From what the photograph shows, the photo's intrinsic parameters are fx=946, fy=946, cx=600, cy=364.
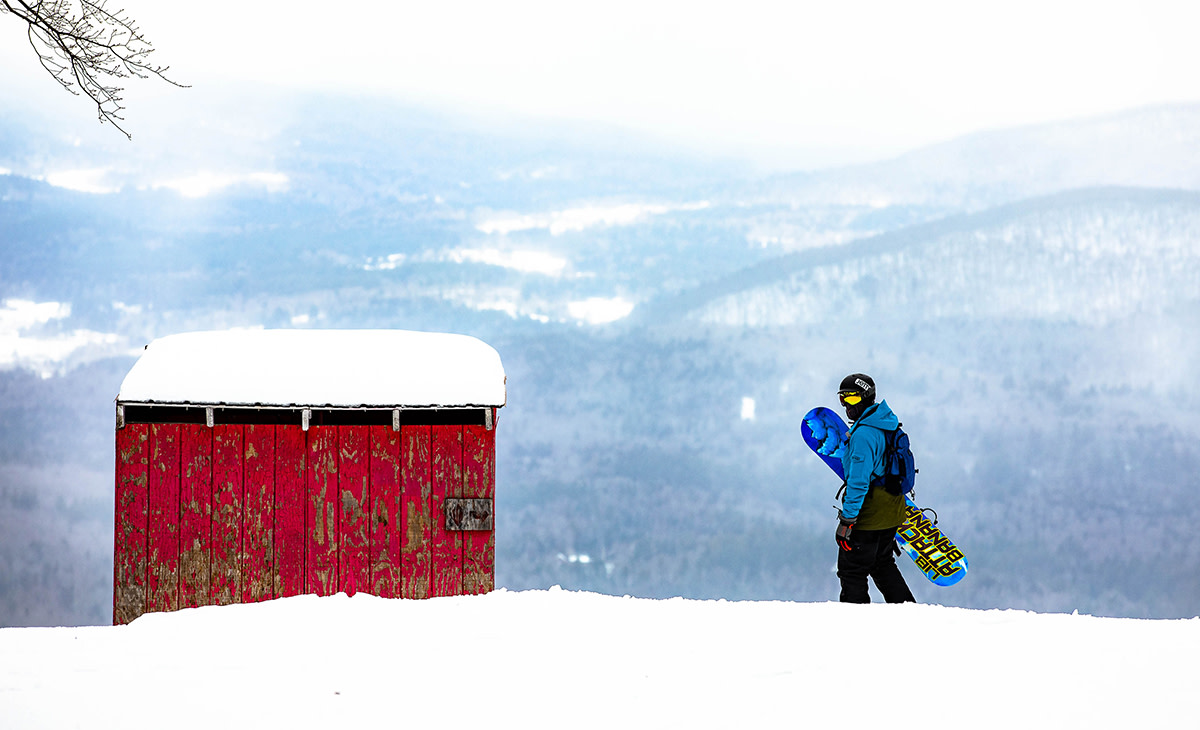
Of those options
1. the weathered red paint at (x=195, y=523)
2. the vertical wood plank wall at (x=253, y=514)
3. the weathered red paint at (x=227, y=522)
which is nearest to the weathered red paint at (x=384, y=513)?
the vertical wood plank wall at (x=253, y=514)

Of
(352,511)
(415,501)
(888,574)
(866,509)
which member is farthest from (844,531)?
(352,511)

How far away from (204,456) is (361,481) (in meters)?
1.24

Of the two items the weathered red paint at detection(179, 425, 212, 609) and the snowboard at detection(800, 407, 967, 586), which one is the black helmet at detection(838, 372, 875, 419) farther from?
the weathered red paint at detection(179, 425, 212, 609)

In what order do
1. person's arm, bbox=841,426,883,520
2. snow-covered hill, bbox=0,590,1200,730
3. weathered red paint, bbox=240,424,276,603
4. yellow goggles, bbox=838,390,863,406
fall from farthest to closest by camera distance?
weathered red paint, bbox=240,424,276,603 → yellow goggles, bbox=838,390,863,406 → person's arm, bbox=841,426,883,520 → snow-covered hill, bbox=0,590,1200,730

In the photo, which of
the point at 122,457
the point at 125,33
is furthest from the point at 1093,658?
the point at 125,33

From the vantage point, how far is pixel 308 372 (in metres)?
7.50

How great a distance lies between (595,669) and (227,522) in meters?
3.76

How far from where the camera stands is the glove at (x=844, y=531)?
6.64 metres

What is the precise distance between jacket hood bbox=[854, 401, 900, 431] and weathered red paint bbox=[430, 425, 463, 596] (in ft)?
10.1

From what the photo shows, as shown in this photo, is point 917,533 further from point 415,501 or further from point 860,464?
point 415,501

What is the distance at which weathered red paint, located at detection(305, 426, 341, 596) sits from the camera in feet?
24.2

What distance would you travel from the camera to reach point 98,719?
431 centimetres

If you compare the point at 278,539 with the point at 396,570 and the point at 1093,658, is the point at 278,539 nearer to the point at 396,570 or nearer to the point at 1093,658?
the point at 396,570

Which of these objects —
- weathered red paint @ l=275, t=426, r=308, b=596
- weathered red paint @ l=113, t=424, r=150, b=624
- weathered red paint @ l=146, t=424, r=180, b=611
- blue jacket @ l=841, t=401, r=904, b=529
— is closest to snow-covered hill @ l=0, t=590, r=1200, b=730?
blue jacket @ l=841, t=401, r=904, b=529
